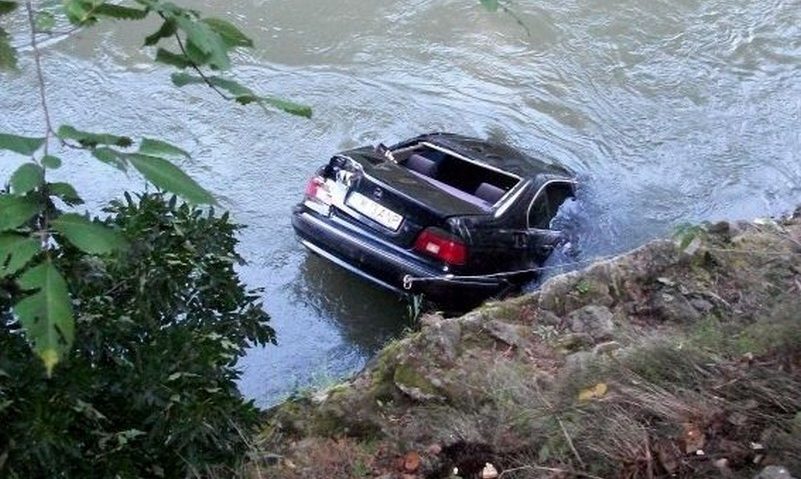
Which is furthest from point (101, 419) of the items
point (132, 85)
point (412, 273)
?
point (132, 85)

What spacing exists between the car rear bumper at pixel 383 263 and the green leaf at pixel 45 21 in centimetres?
Answer: 509

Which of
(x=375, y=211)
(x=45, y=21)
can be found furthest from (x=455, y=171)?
(x=45, y=21)

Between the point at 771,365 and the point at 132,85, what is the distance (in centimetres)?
826

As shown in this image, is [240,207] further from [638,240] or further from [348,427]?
[348,427]

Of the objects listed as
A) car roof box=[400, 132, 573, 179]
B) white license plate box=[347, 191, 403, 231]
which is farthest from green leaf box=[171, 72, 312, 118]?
car roof box=[400, 132, 573, 179]

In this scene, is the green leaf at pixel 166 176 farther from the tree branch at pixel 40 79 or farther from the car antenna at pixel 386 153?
the car antenna at pixel 386 153

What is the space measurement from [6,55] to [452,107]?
973cm

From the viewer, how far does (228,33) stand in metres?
2.00

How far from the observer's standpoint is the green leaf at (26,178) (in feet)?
5.56

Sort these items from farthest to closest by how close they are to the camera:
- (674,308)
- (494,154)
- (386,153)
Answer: (494,154) < (386,153) < (674,308)

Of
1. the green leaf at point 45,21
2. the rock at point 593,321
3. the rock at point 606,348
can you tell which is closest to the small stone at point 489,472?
the rock at point 606,348

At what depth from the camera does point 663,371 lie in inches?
193

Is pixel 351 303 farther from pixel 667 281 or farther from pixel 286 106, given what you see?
pixel 286 106

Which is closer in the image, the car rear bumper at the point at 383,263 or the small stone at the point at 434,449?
the small stone at the point at 434,449
